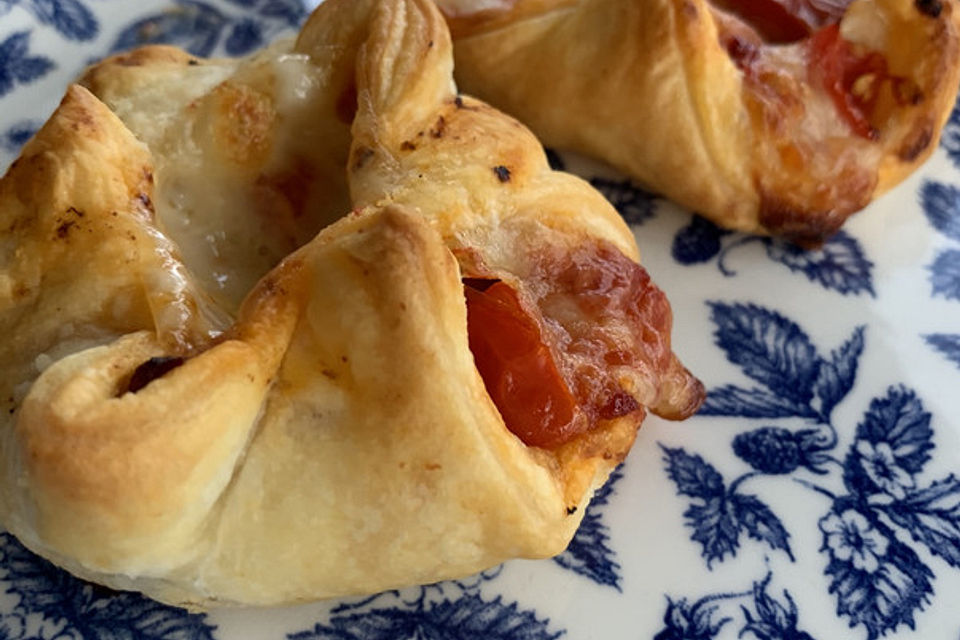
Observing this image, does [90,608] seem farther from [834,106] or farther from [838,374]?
[834,106]

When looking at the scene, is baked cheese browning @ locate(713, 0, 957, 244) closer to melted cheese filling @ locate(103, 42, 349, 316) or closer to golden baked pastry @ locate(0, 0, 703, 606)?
golden baked pastry @ locate(0, 0, 703, 606)

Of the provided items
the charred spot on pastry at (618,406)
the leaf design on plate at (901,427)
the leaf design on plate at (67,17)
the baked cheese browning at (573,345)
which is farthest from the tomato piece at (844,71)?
the leaf design on plate at (67,17)

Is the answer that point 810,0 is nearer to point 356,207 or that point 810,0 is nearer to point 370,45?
point 370,45

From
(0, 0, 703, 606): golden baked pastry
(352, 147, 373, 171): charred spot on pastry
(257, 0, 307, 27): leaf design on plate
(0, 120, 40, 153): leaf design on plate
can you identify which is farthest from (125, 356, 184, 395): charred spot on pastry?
(257, 0, 307, 27): leaf design on plate

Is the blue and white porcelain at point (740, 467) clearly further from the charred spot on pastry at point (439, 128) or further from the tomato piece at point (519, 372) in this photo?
the charred spot on pastry at point (439, 128)

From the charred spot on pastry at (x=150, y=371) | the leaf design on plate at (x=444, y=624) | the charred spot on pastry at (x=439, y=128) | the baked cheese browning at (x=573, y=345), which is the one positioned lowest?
the leaf design on plate at (x=444, y=624)
